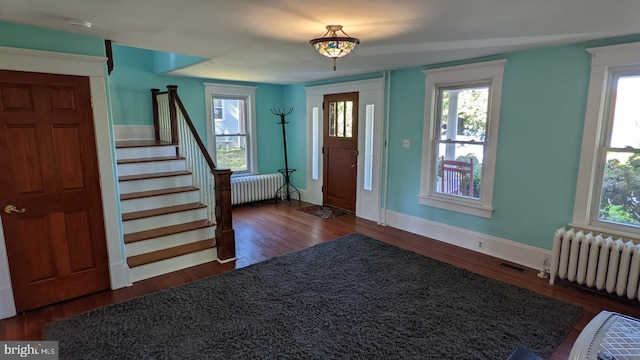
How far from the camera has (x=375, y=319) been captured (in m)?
2.66

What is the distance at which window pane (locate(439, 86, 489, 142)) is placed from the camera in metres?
3.97

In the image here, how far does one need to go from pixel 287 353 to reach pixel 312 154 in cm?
456

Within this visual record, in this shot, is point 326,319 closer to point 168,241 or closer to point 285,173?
point 168,241

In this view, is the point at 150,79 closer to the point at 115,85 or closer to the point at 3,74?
the point at 115,85

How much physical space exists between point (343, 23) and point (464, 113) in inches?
91.9

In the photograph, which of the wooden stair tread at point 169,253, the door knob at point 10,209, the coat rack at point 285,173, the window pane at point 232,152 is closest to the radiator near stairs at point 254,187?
the coat rack at point 285,173

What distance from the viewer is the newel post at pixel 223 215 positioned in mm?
3660

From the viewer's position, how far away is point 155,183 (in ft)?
13.6

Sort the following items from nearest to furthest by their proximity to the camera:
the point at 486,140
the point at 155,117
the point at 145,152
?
the point at 486,140
the point at 145,152
the point at 155,117

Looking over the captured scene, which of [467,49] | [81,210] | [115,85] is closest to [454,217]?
[467,49]

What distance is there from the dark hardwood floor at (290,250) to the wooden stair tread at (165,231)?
17.5 inches

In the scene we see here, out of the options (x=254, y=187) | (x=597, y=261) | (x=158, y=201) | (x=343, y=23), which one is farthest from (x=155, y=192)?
(x=597, y=261)

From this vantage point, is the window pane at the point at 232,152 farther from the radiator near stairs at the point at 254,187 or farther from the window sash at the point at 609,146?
the window sash at the point at 609,146

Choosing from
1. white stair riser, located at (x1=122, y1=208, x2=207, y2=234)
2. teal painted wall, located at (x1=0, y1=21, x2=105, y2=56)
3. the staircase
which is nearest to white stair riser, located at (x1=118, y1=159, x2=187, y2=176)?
the staircase
